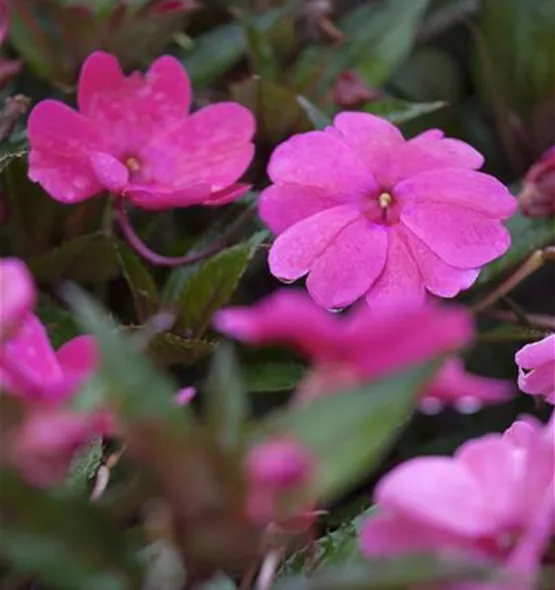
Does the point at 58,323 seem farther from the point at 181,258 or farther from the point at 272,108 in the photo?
the point at 272,108

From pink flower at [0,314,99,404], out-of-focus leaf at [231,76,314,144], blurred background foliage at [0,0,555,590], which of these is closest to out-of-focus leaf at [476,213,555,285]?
blurred background foliage at [0,0,555,590]

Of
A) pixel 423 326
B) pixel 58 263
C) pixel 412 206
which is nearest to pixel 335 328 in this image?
pixel 423 326

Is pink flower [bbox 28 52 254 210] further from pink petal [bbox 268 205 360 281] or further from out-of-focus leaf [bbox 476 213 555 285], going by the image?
out-of-focus leaf [bbox 476 213 555 285]

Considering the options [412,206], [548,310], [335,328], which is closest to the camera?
[335,328]

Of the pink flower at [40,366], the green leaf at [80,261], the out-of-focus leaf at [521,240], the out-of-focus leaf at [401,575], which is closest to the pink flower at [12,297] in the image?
the pink flower at [40,366]

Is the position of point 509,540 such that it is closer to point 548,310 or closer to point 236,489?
point 236,489

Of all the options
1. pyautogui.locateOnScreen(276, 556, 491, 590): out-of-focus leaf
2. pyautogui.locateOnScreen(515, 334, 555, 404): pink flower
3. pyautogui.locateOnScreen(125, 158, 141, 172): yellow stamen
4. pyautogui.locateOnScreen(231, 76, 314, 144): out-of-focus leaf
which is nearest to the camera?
pyautogui.locateOnScreen(276, 556, 491, 590): out-of-focus leaf

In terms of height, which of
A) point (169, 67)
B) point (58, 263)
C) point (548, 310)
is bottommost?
point (548, 310)

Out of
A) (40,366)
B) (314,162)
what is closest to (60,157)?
(314,162)
